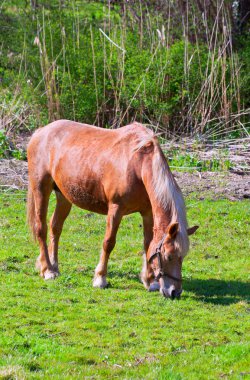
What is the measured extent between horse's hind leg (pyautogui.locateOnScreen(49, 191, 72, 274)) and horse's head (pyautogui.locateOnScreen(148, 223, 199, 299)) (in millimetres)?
1392

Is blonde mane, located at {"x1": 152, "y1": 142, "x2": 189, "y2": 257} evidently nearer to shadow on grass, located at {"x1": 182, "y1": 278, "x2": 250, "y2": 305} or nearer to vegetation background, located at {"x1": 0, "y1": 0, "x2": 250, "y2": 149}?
shadow on grass, located at {"x1": 182, "y1": 278, "x2": 250, "y2": 305}

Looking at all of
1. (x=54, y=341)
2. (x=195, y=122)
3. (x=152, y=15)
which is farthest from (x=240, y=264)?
(x=152, y=15)

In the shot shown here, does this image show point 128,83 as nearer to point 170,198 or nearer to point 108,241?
point 108,241

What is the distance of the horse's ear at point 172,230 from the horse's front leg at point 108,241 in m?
0.73

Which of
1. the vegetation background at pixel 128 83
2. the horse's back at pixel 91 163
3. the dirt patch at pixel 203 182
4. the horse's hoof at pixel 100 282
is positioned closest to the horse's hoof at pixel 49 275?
the horse's hoof at pixel 100 282

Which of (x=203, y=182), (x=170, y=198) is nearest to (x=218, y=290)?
(x=170, y=198)

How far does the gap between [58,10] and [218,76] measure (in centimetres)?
351

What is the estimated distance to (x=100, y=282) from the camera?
752cm

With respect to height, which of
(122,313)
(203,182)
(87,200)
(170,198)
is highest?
(170,198)

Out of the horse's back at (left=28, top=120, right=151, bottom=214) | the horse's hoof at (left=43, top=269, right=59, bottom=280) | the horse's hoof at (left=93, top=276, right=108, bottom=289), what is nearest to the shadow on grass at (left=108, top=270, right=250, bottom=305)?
the horse's hoof at (left=93, top=276, right=108, bottom=289)

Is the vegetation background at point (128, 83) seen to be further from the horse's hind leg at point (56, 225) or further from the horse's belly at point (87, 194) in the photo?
the horse's belly at point (87, 194)

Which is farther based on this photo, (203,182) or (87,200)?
(203,182)

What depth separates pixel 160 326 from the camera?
6332mm

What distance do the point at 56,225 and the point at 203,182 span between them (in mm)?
3718
